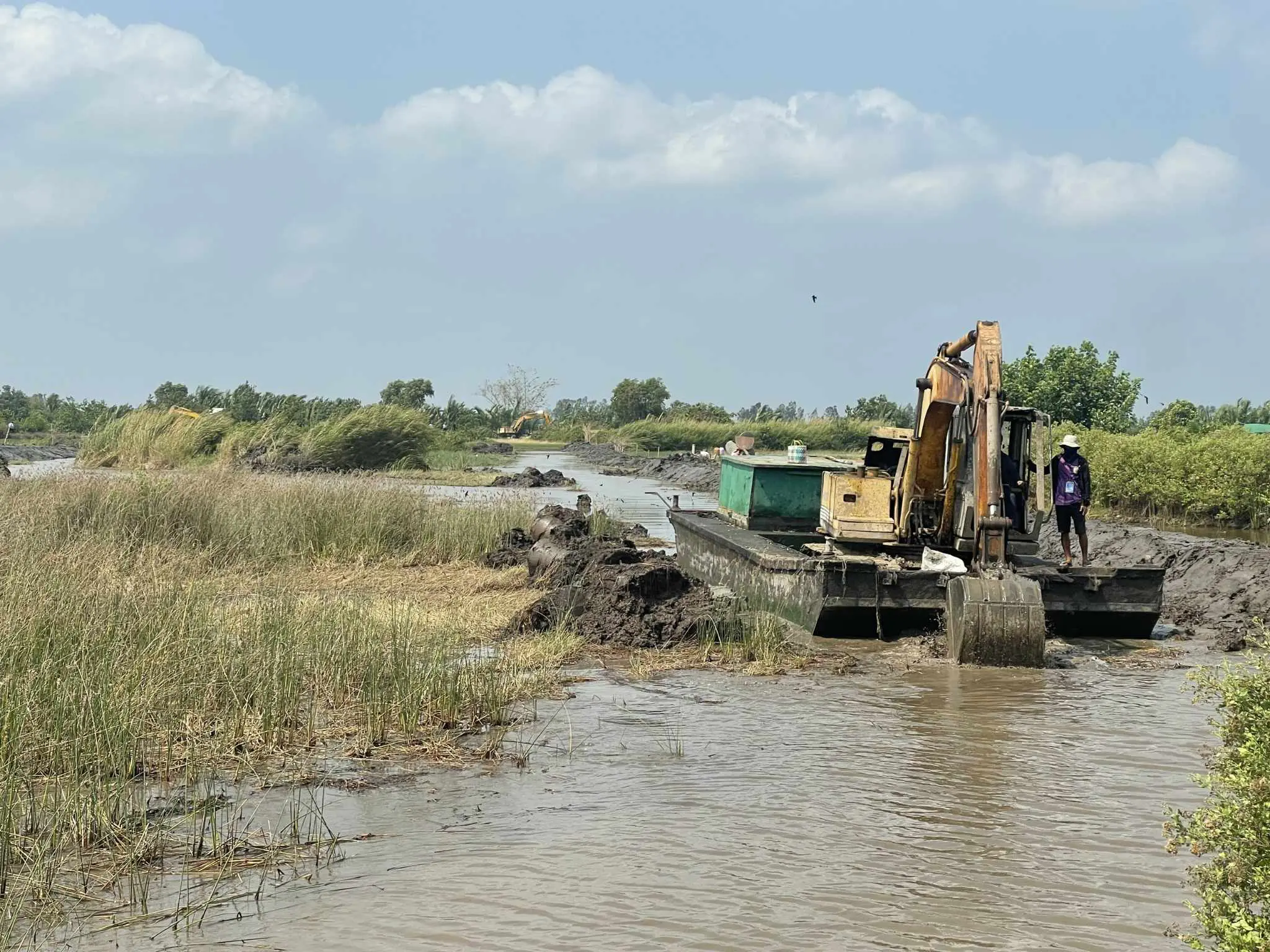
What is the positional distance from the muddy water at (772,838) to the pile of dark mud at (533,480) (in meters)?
28.4

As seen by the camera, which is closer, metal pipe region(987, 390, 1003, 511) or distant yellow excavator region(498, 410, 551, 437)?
metal pipe region(987, 390, 1003, 511)

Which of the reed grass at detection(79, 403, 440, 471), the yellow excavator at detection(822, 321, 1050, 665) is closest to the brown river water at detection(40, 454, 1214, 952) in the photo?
the yellow excavator at detection(822, 321, 1050, 665)

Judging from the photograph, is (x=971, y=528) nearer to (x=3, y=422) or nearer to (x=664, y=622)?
(x=664, y=622)

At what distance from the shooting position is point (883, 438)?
15406 mm

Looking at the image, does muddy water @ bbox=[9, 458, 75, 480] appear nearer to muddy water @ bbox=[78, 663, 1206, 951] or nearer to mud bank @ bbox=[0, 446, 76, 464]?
mud bank @ bbox=[0, 446, 76, 464]

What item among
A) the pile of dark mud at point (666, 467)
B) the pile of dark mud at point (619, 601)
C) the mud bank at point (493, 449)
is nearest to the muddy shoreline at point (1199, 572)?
the pile of dark mud at point (619, 601)

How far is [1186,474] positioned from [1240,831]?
24983 millimetres

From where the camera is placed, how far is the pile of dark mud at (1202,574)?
14695mm

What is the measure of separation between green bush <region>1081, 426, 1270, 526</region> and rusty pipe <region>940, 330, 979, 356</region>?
13.8 m

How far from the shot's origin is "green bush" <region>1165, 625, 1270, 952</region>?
403cm

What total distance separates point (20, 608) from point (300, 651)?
1940 mm

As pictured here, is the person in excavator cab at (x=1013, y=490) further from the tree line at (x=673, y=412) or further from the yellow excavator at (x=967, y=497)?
the tree line at (x=673, y=412)

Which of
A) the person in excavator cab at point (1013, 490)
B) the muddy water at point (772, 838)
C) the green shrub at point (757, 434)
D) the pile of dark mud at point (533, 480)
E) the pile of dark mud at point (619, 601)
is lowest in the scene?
the muddy water at point (772, 838)

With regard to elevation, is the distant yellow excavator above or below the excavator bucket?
above
